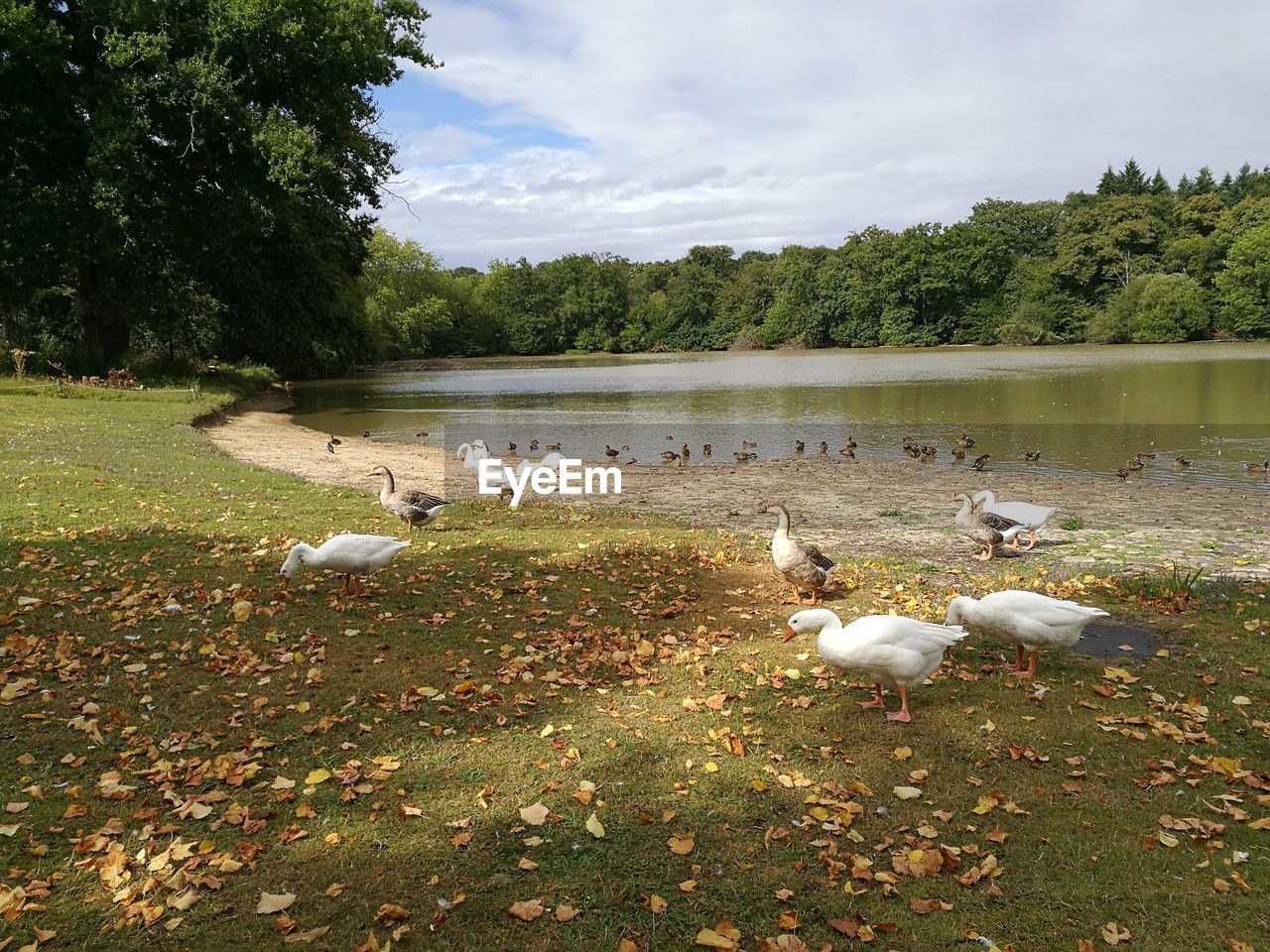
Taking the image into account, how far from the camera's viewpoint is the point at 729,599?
10.5 meters

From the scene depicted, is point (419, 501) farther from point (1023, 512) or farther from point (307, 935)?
point (1023, 512)

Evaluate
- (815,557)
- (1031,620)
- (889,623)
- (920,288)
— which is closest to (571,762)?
(889,623)

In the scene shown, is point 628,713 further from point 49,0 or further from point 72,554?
point 49,0

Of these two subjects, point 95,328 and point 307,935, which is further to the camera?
point 95,328

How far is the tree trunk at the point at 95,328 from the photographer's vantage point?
37.9 metres

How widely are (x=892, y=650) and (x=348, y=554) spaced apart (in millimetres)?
5935

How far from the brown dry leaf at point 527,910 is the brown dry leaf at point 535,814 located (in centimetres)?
75

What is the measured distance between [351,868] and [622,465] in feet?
70.2

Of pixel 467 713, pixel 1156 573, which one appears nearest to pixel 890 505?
pixel 1156 573

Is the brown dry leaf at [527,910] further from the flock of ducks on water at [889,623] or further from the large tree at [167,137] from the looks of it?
the large tree at [167,137]

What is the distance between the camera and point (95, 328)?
39281 millimetres

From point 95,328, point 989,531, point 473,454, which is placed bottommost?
point 989,531

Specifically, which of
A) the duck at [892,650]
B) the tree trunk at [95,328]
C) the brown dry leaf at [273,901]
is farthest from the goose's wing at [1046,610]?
the tree trunk at [95,328]

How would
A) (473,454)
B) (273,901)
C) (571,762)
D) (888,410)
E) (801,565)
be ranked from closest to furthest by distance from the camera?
(273,901), (571,762), (801,565), (473,454), (888,410)
